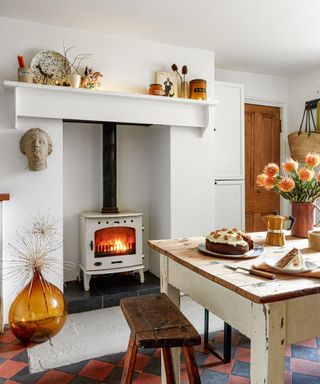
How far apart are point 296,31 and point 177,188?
5.93ft

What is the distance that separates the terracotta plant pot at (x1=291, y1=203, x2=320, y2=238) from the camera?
1956mm

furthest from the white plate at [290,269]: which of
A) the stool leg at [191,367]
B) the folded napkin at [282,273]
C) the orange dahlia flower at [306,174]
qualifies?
the orange dahlia flower at [306,174]

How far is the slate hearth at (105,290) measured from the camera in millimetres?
3072

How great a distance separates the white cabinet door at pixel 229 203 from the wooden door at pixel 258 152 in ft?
1.36

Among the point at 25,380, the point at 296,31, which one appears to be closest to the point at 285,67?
the point at 296,31

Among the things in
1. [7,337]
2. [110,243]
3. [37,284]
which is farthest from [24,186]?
[7,337]

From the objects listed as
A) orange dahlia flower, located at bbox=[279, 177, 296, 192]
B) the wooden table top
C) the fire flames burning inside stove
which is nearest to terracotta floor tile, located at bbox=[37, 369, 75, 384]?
the wooden table top

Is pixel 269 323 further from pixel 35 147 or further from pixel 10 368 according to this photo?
pixel 35 147

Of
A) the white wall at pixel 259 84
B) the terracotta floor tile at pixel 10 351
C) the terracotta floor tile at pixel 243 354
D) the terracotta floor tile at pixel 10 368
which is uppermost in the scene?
the white wall at pixel 259 84

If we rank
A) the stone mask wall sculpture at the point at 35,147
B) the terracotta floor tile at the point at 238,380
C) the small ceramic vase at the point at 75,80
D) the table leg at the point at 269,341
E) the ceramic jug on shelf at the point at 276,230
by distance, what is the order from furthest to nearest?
the small ceramic vase at the point at 75,80
the stone mask wall sculpture at the point at 35,147
the terracotta floor tile at the point at 238,380
the ceramic jug on shelf at the point at 276,230
the table leg at the point at 269,341

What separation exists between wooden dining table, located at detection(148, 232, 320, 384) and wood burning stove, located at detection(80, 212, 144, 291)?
183 cm

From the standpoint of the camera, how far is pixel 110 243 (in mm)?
3336

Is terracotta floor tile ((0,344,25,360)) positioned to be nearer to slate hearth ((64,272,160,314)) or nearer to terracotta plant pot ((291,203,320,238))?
slate hearth ((64,272,160,314))

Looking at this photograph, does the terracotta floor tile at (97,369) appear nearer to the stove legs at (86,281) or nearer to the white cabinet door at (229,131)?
the stove legs at (86,281)
